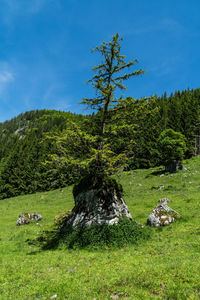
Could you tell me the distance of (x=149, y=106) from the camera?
44.9ft

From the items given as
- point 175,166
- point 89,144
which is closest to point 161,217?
point 89,144

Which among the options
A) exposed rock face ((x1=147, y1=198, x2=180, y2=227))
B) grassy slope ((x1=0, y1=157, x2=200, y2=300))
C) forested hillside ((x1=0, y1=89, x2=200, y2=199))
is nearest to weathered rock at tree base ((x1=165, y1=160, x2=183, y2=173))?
forested hillside ((x1=0, y1=89, x2=200, y2=199))

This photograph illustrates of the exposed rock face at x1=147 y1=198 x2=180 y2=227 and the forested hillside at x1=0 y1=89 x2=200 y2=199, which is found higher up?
the forested hillside at x1=0 y1=89 x2=200 y2=199

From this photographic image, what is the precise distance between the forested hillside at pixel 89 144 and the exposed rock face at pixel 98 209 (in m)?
2.17

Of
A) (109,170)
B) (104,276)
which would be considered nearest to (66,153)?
(109,170)

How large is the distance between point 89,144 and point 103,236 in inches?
269

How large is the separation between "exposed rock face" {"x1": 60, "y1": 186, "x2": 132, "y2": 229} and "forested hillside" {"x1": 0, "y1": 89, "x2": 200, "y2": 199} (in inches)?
85.3

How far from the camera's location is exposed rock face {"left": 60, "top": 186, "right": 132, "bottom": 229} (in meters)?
12.8

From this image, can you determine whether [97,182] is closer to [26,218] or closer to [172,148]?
[26,218]

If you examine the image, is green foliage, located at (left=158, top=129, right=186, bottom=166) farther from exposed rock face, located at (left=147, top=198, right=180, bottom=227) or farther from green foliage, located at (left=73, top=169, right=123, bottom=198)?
green foliage, located at (left=73, top=169, right=123, bottom=198)

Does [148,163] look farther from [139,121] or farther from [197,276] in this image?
[197,276]

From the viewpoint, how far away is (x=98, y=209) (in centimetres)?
1318

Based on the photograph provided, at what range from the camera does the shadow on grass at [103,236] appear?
11.5 metres

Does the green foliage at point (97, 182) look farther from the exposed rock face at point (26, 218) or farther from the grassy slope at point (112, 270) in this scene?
the exposed rock face at point (26, 218)
